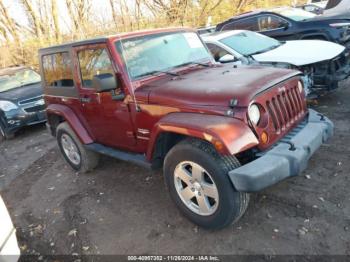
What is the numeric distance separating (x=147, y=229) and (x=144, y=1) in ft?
44.3

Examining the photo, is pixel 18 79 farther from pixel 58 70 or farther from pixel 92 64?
pixel 92 64

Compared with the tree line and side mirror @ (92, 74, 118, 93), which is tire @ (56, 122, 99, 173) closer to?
side mirror @ (92, 74, 118, 93)

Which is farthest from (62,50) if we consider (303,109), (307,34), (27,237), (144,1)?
(144,1)

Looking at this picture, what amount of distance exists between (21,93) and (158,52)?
219 inches

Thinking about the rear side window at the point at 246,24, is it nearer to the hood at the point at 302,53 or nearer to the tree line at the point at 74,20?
the hood at the point at 302,53

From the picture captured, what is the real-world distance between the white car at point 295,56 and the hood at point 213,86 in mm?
2403

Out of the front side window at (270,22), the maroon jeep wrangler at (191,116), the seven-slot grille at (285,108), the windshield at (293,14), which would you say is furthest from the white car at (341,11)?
the seven-slot grille at (285,108)

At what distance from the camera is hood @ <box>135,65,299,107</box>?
3.05 meters

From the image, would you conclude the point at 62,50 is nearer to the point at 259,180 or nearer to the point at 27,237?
the point at 27,237

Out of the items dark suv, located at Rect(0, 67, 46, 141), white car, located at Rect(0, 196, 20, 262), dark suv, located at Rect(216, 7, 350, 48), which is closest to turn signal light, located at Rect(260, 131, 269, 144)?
white car, located at Rect(0, 196, 20, 262)

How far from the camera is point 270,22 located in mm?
8812

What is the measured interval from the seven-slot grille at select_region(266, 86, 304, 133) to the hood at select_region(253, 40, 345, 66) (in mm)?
2440

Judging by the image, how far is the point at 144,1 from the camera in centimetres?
1512

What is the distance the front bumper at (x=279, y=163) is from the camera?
274cm
